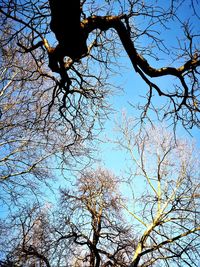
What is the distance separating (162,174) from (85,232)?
401cm

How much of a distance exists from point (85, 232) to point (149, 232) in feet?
10.5

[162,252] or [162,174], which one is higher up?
[162,174]

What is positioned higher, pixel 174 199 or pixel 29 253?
pixel 174 199

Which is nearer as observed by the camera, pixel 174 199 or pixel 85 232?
pixel 174 199

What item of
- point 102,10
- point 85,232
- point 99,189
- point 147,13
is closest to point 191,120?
point 147,13

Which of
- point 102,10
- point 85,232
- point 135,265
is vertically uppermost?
point 102,10

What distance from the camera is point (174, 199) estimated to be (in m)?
8.30

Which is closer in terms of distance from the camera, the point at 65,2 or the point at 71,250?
the point at 65,2

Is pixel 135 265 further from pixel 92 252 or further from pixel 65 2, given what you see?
pixel 65 2

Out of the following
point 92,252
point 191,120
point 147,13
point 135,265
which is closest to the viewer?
point 147,13

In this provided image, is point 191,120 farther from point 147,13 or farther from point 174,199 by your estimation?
point 174,199

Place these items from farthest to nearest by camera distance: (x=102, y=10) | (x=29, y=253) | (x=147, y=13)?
(x=29, y=253) < (x=102, y=10) < (x=147, y=13)

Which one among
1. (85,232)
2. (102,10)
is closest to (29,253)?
(85,232)

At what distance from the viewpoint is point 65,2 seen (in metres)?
2.38
